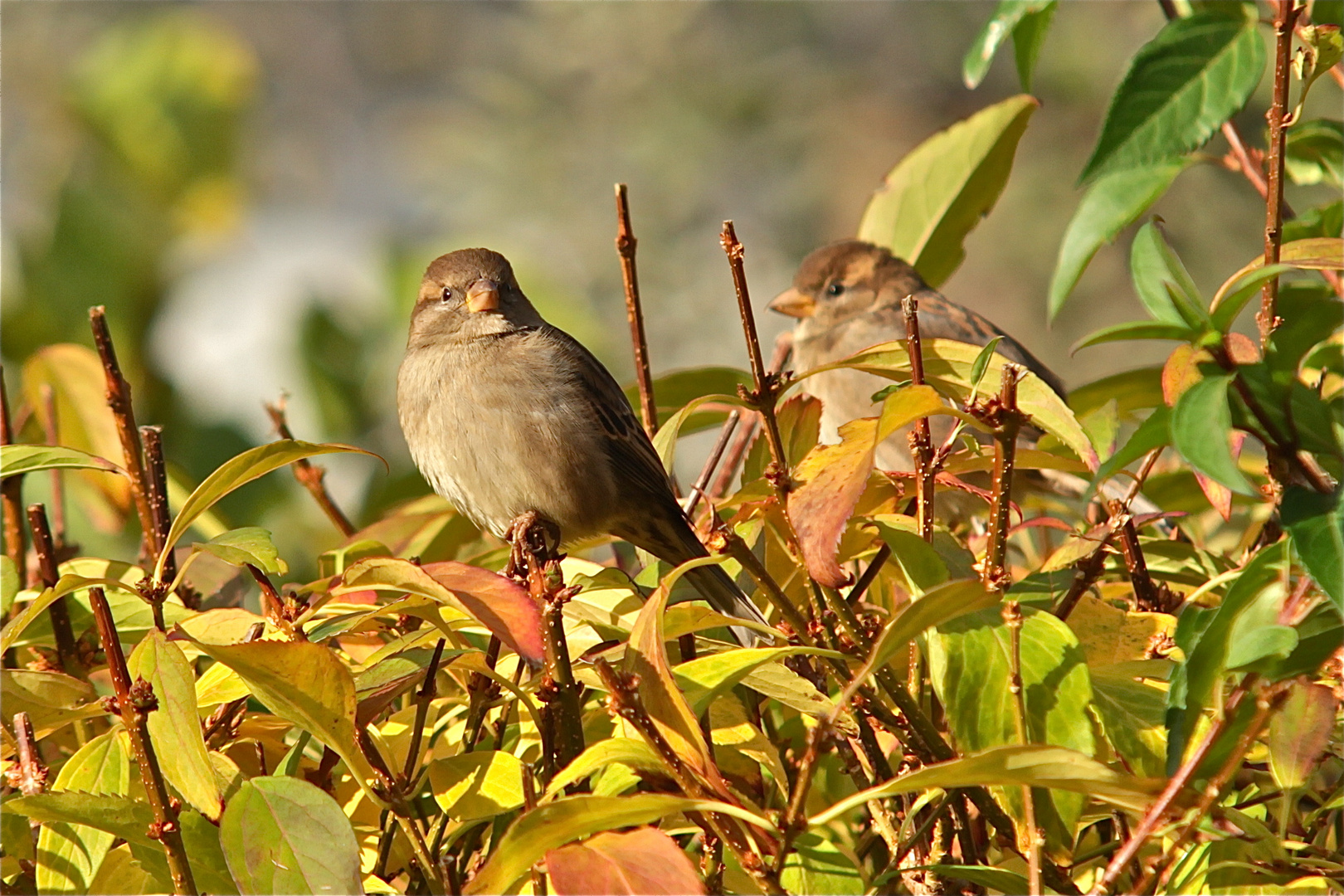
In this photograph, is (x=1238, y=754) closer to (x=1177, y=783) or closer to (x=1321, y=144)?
(x=1177, y=783)

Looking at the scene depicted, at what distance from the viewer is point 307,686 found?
44.9 inches

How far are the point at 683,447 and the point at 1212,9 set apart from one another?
6.94 m

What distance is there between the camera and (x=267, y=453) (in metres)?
1.30

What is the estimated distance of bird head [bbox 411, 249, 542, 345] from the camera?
8.88 ft

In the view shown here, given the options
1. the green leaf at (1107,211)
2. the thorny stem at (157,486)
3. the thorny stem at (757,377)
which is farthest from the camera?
the thorny stem at (157,486)

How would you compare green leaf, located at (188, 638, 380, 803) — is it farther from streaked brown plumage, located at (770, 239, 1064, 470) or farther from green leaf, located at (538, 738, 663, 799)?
streaked brown plumage, located at (770, 239, 1064, 470)

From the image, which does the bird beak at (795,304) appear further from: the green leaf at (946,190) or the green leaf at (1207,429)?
the green leaf at (1207,429)

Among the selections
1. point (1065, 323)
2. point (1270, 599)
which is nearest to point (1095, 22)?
point (1065, 323)

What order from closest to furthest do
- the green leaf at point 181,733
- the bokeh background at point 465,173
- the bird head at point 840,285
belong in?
the green leaf at point 181,733, the bokeh background at point 465,173, the bird head at point 840,285

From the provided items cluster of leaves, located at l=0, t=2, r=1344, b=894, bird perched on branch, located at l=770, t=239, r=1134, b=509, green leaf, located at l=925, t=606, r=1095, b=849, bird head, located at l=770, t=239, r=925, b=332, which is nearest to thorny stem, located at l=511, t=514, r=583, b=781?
cluster of leaves, located at l=0, t=2, r=1344, b=894

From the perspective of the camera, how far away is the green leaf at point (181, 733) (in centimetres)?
114

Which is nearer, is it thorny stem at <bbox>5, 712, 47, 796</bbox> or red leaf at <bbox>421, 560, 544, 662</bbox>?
red leaf at <bbox>421, 560, 544, 662</bbox>

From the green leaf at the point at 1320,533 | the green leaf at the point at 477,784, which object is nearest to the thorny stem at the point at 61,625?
the green leaf at the point at 477,784

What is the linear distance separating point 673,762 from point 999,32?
885 millimetres
